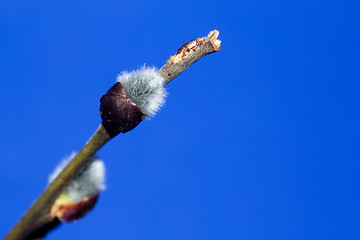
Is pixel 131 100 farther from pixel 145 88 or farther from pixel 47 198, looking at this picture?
pixel 47 198

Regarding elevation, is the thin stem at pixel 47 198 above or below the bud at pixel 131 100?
below

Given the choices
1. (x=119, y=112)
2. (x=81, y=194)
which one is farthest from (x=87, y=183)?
(x=119, y=112)

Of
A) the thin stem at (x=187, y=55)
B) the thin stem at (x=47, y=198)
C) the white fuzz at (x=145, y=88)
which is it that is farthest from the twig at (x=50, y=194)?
the thin stem at (x=187, y=55)

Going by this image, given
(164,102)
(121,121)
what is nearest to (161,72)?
(164,102)

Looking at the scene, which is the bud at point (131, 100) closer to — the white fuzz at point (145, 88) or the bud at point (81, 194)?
the white fuzz at point (145, 88)

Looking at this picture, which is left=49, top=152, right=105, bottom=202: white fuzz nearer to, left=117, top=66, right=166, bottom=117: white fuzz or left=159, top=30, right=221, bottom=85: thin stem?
left=117, top=66, right=166, bottom=117: white fuzz

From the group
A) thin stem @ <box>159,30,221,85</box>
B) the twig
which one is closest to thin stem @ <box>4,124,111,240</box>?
the twig
